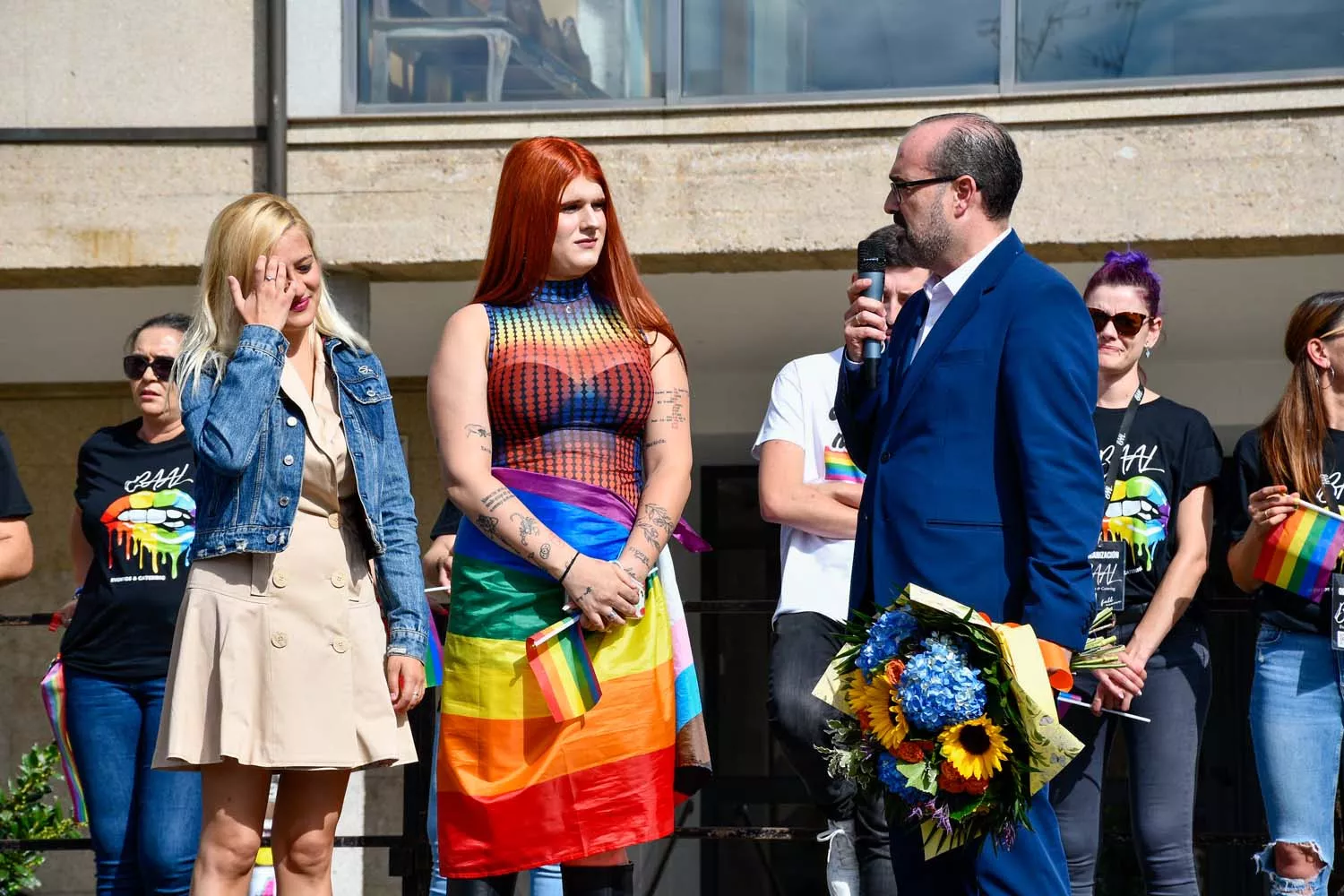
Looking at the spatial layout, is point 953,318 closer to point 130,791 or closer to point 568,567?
point 568,567

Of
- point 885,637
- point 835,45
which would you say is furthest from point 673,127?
point 885,637

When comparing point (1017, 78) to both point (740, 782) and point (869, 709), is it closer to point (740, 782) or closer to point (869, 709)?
point (869, 709)

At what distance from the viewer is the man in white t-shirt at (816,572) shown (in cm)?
467

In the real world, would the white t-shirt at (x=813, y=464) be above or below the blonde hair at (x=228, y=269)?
below

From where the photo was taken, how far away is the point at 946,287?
3.48 metres

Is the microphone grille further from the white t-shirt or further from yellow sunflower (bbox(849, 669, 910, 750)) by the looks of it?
the white t-shirt

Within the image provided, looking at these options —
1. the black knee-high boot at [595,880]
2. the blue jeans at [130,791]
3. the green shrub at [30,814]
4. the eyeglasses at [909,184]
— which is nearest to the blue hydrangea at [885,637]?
the eyeglasses at [909,184]

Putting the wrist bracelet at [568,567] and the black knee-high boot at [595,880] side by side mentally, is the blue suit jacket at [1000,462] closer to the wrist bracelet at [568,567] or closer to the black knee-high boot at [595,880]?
the wrist bracelet at [568,567]

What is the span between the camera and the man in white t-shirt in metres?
4.67

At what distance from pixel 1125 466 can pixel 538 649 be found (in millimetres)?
2057

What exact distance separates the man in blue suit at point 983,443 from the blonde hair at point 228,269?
4.64 feet

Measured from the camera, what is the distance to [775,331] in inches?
349

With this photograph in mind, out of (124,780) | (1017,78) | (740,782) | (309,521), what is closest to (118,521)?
(124,780)

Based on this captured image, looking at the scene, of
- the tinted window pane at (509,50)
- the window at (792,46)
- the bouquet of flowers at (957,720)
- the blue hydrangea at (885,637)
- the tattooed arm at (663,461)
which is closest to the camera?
the bouquet of flowers at (957,720)
